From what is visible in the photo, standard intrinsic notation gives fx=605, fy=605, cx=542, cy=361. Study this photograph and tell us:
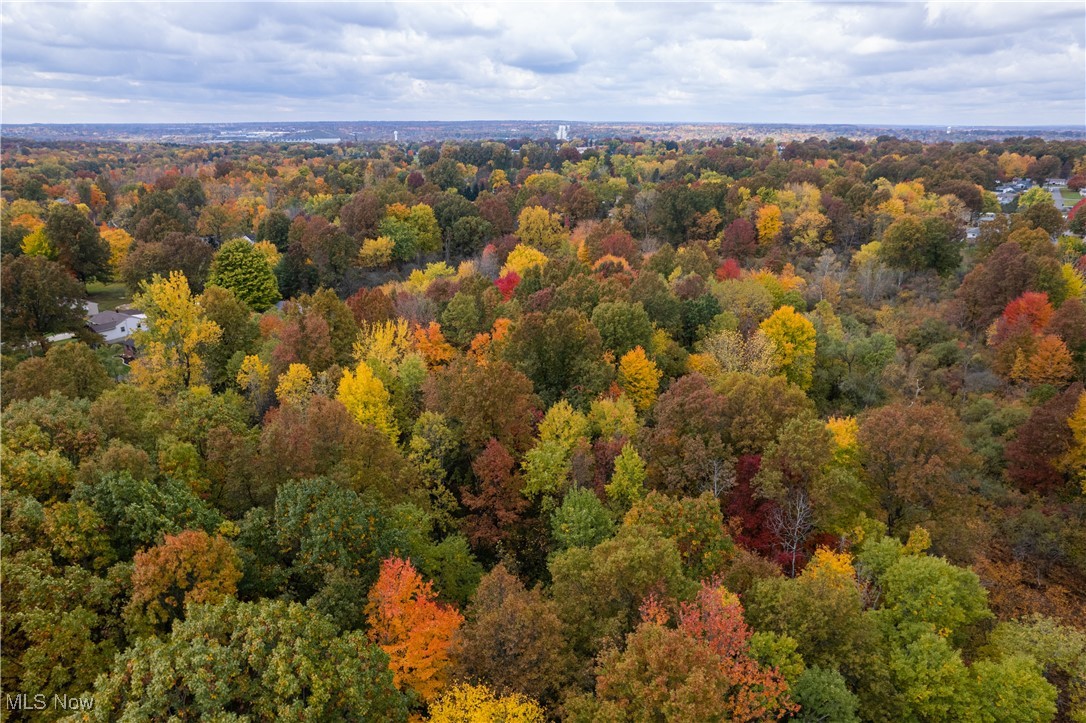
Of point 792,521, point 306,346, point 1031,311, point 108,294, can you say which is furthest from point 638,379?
point 108,294

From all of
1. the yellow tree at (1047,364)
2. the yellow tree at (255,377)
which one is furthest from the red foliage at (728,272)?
the yellow tree at (255,377)

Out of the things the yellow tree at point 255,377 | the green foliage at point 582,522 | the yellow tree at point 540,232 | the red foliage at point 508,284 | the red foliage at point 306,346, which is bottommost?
the green foliage at point 582,522

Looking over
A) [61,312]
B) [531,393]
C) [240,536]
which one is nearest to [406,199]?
[61,312]

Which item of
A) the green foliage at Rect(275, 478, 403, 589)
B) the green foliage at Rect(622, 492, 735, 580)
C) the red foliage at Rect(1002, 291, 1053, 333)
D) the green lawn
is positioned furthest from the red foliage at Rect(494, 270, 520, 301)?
the green lawn

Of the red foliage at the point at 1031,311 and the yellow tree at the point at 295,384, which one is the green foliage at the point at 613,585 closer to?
the yellow tree at the point at 295,384

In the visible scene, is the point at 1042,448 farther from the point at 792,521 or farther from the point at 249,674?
the point at 249,674

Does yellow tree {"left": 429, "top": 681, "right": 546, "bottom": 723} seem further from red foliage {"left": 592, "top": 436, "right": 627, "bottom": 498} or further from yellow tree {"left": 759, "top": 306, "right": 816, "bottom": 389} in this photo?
yellow tree {"left": 759, "top": 306, "right": 816, "bottom": 389}
